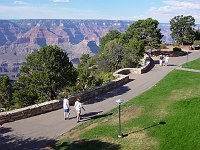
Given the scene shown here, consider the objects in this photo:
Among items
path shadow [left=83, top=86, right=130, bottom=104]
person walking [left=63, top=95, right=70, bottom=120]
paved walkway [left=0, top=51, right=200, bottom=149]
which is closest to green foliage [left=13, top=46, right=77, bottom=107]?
path shadow [left=83, top=86, right=130, bottom=104]

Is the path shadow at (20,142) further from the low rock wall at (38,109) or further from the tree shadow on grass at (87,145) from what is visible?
the low rock wall at (38,109)

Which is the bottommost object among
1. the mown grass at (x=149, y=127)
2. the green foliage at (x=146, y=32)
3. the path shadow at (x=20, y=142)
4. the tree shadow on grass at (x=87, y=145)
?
the path shadow at (x=20, y=142)

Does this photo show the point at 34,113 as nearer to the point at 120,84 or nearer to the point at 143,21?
the point at 120,84

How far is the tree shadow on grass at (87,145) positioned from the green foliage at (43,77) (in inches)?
320

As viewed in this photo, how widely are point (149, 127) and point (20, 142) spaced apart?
5289mm

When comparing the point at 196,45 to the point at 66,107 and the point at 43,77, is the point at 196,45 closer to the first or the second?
the point at 43,77

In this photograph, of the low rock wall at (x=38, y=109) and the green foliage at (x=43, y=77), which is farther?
the green foliage at (x=43, y=77)

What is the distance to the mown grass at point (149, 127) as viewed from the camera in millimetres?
12086

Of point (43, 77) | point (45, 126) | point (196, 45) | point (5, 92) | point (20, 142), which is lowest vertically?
point (5, 92)

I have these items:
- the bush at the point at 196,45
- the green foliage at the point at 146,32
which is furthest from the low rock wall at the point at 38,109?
the bush at the point at 196,45

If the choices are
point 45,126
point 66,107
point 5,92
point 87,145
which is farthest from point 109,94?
point 5,92

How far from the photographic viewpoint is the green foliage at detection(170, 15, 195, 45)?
52.6 metres

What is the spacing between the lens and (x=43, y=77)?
20266 mm

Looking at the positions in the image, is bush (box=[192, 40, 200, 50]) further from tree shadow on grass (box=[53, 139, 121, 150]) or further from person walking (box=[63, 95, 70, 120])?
tree shadow on grass (box=[53, 139, 121, 150])
